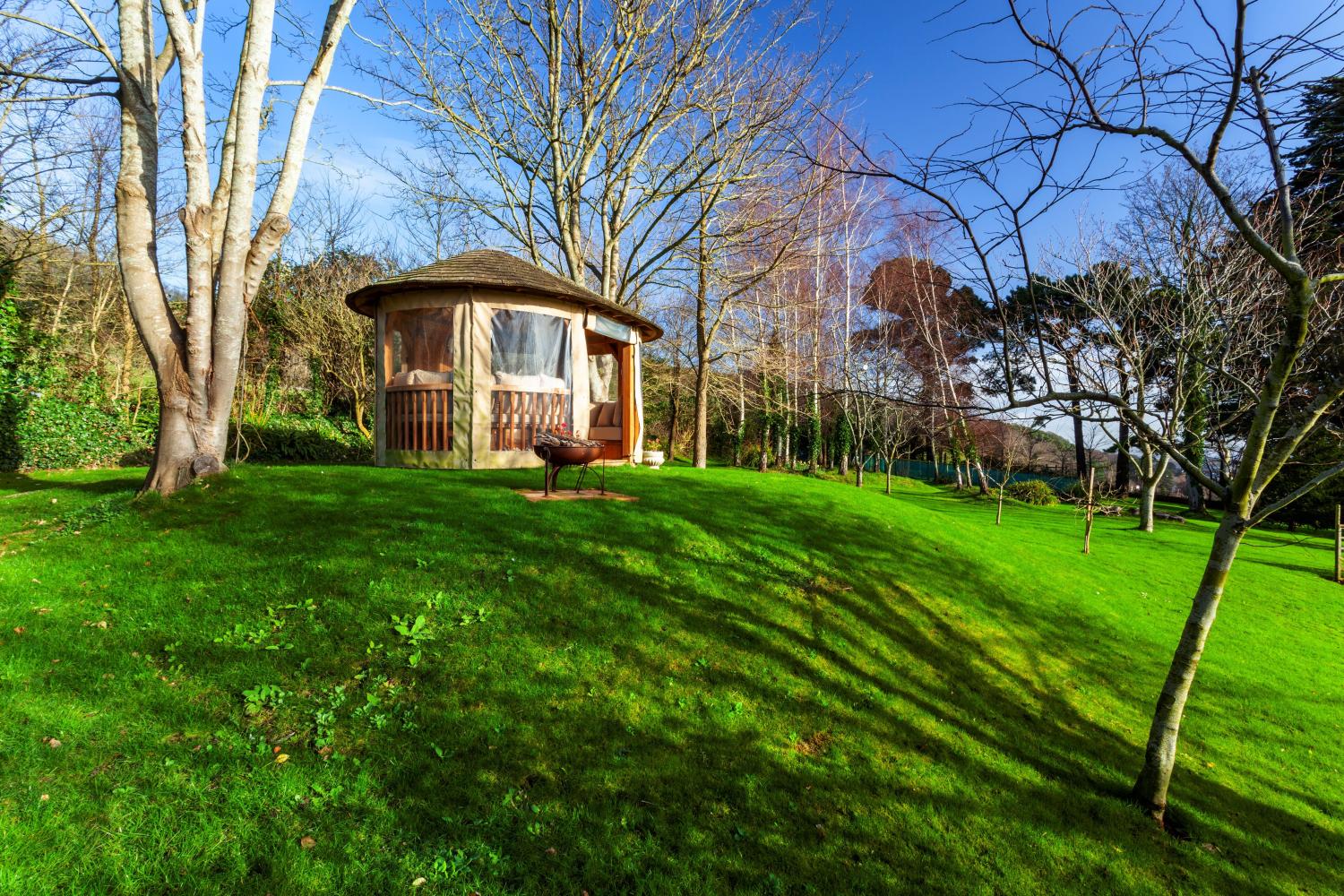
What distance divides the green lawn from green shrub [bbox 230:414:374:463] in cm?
762

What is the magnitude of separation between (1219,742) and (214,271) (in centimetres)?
1217

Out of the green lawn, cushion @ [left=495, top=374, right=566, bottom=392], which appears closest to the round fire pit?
the green lawn

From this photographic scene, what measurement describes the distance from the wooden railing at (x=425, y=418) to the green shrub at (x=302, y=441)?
222 inches

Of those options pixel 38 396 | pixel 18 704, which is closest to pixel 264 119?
pixel 38 396

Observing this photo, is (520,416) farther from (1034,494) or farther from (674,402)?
(1034,494)

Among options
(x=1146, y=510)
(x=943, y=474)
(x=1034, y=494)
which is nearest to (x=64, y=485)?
(x=1146, y=510)

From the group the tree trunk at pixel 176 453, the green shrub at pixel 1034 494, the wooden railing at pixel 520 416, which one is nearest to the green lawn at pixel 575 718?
the tree trunk at pixel 176 453

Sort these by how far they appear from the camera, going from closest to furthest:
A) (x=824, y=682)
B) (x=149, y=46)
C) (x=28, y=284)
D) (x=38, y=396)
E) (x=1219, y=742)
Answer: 1. (x=824, y=682)
2. (x=1219, y=742)
3. (x=149, y=46)
4. (x=38, y=396)
5. (x=28, y=284)

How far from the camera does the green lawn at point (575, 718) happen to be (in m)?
2.57

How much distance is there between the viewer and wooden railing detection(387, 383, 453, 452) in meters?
10.3

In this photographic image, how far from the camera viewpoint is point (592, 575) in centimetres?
511

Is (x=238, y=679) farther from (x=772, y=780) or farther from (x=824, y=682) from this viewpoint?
(x=824, y=682)

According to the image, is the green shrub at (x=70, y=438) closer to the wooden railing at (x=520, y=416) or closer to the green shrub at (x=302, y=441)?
the green shrub at (x=302, y=441)

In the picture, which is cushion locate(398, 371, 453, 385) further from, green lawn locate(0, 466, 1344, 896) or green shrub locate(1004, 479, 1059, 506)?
green shrub locate(1004, 479, 1059, 506)
